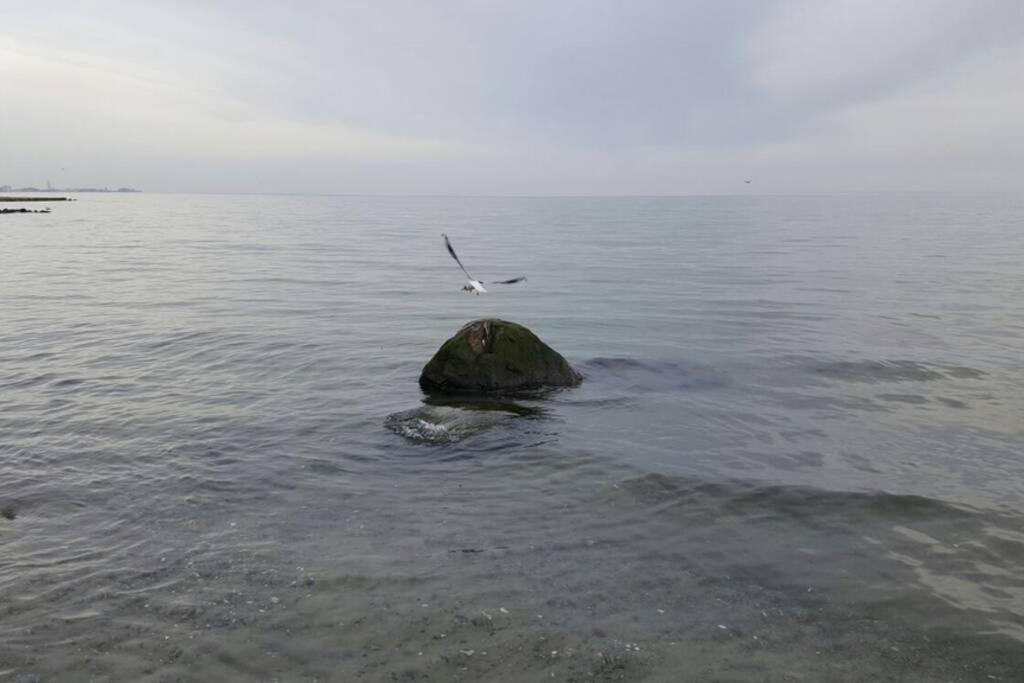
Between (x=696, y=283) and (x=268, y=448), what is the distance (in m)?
25.3

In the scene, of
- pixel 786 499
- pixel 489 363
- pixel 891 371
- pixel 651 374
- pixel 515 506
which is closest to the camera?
pixel 515 506

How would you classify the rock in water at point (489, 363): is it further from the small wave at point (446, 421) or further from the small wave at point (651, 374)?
the small wave at point (651, 374)

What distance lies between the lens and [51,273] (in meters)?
35.3

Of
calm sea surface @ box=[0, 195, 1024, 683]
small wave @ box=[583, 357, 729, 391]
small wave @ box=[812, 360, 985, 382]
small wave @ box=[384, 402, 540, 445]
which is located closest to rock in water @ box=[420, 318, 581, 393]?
calm sea surface @ box=[0, 195, 1024, 683]

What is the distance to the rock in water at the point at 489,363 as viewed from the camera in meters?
14.0

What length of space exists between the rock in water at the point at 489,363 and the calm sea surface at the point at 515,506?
675 millimetres

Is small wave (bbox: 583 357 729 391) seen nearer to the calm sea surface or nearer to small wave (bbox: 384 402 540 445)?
the calm sea surface

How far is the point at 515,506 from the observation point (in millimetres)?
8859

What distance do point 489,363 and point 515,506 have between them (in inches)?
214

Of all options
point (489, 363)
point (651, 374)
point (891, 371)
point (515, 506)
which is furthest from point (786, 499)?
point (891, 371)

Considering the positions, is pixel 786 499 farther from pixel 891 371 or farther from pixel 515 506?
pixel 891 371

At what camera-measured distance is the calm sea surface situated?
5.99 meters

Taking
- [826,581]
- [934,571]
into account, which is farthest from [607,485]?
[934,571]

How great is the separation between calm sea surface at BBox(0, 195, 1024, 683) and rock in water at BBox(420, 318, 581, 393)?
0.67 m
